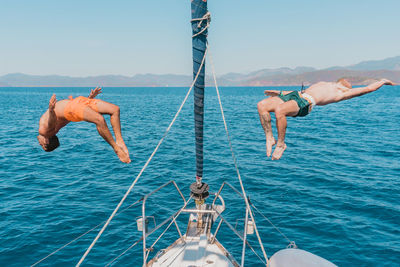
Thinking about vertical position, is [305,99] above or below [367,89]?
below

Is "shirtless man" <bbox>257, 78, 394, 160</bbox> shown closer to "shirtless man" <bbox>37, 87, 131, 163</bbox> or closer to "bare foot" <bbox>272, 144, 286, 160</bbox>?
"bare foot" <bbox>272, 144, 286, 160</bbox>

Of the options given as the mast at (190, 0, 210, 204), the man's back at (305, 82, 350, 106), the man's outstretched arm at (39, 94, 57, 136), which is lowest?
the man's outstretched arm at (39, 94, 57, 136)

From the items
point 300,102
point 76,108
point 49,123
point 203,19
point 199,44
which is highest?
point 203,19

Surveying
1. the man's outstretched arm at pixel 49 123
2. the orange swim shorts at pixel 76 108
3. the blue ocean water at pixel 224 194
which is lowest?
the blue ocean water at pixel 224 194

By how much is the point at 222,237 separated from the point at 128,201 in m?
7.05

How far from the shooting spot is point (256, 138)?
123ft

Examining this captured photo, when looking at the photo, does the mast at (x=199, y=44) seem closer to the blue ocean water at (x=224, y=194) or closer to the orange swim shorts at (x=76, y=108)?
the orange swim shorts at (x=76, y=108)

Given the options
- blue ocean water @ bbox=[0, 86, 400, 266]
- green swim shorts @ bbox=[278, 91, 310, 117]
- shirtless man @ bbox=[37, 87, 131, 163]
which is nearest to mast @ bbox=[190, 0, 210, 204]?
green swim shorts @ bbox=[278, 91, 310, 117]

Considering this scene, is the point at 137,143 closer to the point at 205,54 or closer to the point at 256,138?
the point at 256,138

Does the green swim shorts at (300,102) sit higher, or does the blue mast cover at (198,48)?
the blue mast cover at (198,48)

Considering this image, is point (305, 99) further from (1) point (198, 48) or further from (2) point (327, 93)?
(1) point (198, 48)

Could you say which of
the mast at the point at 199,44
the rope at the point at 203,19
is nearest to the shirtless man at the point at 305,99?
the mast at the point at 199,44

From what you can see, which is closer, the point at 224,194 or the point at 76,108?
the point at 76,108

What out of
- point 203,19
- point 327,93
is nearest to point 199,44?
point 203,19
